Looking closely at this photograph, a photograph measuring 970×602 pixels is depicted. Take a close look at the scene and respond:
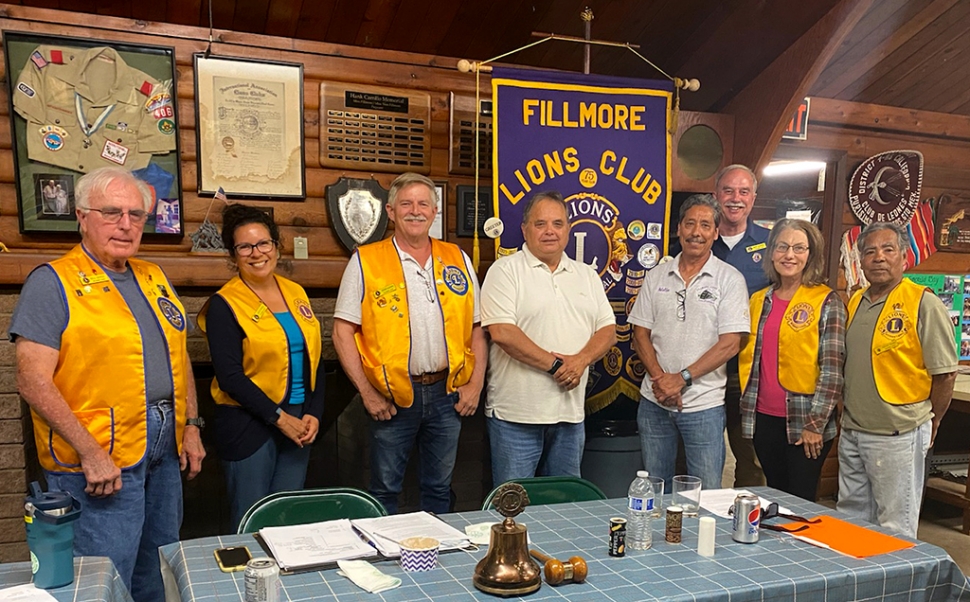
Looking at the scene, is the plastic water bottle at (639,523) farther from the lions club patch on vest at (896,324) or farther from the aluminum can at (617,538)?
the lions club patch on vest at (896,324)

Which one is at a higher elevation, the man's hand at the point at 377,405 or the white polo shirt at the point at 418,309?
the white polo shirt at the point at 418,309

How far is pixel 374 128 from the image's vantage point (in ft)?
10.5

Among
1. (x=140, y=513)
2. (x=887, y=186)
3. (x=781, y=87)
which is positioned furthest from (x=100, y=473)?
(x=887, y=186)

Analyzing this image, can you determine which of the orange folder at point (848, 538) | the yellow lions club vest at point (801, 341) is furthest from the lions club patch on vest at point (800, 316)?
the orange folder at point (848, 538)

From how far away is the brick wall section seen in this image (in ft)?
8.61

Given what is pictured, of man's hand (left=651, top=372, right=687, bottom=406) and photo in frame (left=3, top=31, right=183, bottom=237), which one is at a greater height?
A: photo in frame (left=3, top=31, right=183, bottom=237)

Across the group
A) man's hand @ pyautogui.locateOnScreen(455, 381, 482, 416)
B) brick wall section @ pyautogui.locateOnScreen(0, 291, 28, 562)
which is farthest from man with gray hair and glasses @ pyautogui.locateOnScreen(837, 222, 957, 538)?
brick wall section @ pyautogui.locateOnScreen(0, 291, 28, 562)

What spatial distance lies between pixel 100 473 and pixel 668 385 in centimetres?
193

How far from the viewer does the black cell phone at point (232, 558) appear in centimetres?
139

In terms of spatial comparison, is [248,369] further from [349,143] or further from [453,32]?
[453,32]

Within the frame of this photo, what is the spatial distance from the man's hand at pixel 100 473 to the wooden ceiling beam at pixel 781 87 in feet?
10.1

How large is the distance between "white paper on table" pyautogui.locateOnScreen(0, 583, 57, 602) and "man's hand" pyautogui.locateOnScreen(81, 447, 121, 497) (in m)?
0.56

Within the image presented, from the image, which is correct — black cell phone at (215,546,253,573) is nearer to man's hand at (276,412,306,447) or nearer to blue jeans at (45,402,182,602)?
blue jeans at (45,402,182,602)

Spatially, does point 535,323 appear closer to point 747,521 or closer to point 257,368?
point 257,368
